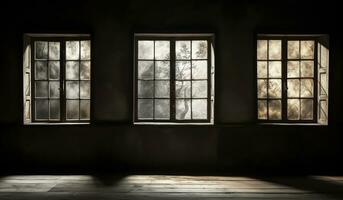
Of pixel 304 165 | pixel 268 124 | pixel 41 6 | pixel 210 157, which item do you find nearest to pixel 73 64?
pixel 41 6

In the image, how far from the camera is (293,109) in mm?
6191

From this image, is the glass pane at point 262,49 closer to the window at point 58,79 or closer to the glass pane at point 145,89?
the glass pane at point 145,89

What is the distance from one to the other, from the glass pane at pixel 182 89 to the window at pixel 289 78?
1103 millimetres

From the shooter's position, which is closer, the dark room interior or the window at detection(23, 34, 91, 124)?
the dark room interior

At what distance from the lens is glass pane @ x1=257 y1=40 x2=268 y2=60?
6152 millimetres

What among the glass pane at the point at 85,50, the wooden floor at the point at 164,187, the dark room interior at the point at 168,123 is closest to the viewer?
the wooden floor at the point at 164,187

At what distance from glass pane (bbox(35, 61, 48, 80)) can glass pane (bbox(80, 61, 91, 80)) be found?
0.57 metres

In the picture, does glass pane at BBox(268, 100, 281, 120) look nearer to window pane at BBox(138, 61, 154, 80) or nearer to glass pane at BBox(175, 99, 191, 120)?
glass pane at BBox(175, 99, 191, 120)

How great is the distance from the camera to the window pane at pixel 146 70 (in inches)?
244

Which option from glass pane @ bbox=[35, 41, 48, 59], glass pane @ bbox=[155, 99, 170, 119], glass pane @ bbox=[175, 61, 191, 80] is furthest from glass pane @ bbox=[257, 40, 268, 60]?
glass pane @ bbox=[35, 41, 48, 59]

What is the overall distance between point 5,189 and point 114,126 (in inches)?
71.8

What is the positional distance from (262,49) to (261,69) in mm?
314

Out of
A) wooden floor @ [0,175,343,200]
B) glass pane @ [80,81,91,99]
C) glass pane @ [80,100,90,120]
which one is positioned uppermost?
glass pane @ [80,81,91,99]

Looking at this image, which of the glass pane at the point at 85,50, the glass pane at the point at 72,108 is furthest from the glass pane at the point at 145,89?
the glass pane at the point at 72,108
